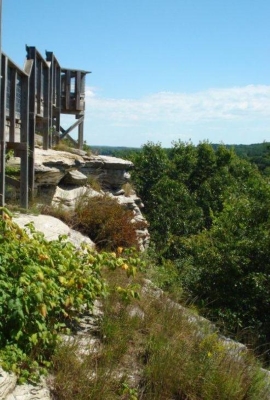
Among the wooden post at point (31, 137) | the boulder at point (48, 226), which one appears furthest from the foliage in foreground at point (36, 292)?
the wooden post at point (31, 137)

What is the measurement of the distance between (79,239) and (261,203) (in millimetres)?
4600

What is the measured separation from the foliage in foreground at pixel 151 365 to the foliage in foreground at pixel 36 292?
239 millimetres

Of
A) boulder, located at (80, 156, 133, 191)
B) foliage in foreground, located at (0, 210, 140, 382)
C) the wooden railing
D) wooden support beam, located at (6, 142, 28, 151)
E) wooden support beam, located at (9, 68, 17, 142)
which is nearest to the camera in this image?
foliage in foreground, located at (0, 210, 140, 382)

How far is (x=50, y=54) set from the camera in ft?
42.1

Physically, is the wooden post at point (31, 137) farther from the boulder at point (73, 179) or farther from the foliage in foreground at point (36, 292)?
the foliage in foreground at point (36, 292)

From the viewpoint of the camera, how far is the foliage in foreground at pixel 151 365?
4.09 meters

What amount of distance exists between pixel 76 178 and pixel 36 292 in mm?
7877

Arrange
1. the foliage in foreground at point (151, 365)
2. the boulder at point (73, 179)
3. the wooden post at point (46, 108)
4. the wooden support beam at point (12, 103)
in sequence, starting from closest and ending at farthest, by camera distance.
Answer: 1. the foliage in foreground at point (151, 365)
2. the wooden support beam at point (12, 103)
3. the boulder at point (73, 179)
4. the wooden post at point (46, 108)

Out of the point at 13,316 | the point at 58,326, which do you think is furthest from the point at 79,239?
the point at 13,316

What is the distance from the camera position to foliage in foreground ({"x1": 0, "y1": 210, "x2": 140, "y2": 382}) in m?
3.80

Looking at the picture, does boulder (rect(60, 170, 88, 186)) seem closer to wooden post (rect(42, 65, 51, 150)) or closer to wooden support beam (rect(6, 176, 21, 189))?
wooden post (rect(42, 65, 51, 150))

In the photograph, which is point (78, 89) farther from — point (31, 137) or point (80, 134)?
point (31, 137)

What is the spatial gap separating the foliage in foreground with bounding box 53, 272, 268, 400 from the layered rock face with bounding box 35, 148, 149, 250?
514 cm

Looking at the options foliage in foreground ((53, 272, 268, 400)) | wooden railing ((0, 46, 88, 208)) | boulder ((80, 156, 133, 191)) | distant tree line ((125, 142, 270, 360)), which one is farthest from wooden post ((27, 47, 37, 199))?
foliage in foreground ((53, 272, 268, 400))
